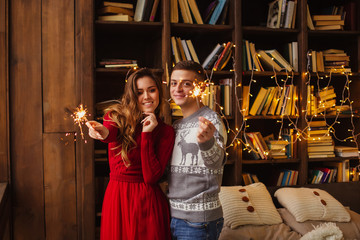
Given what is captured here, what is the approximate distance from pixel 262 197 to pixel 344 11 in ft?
6.41

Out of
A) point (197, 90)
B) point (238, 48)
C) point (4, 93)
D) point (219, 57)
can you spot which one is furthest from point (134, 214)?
point (238, 48)

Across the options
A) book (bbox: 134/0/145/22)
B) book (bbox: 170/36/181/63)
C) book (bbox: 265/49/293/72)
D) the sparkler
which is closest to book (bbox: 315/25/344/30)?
book (bbox: 265/49/293/72)

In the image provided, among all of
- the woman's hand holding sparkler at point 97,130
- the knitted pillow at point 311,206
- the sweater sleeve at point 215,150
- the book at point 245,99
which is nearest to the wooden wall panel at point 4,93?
the woman's hand holding sparkler at point 97,130

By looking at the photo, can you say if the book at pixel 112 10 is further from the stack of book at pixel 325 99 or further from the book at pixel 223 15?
the stack of book at pixel 325 99

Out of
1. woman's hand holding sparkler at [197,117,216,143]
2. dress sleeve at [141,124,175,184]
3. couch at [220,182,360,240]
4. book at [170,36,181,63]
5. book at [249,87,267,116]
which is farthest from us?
book at [249,87,267,116]

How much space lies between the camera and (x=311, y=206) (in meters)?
2.47

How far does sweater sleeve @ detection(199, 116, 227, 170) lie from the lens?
1.37m

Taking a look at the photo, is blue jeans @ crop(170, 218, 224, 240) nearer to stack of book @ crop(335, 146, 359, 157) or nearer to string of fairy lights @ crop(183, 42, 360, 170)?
string of fairy lights @ crop(183, 42, 360, 170)

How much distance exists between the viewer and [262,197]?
2.53 metres

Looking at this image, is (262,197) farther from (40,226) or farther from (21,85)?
(21,85)

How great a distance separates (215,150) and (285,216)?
4.62 ft

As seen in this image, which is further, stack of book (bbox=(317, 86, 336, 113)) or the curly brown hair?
stack of book (bbox=(317, 86, 336, 113))

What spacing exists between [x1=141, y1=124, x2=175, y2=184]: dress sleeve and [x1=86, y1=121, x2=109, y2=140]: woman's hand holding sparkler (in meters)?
0.17

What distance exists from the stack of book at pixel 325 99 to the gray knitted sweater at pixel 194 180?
1.80 meters
